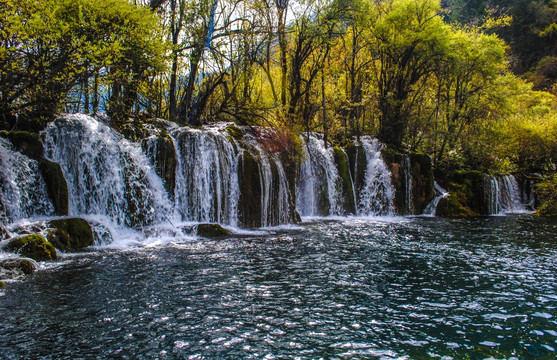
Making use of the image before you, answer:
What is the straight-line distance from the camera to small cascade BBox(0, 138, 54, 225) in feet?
32.7

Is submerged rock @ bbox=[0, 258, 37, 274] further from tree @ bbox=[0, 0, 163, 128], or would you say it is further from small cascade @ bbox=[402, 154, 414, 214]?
small cascade @ bbox=[402, 154, 414, 214]

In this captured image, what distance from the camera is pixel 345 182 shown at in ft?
70.3

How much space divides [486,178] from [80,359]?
87.7ft

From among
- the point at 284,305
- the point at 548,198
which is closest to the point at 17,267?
the point at 284,305

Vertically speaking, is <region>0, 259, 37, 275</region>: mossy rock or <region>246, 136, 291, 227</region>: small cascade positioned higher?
<region>246, 136, 291, 227</region>: small cascade

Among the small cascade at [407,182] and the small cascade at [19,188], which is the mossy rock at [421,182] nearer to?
the small cascade at [407,182]

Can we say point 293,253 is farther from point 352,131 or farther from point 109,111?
point 352,131

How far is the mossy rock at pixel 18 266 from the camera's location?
775 centimetres

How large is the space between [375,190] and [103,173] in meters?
15.7

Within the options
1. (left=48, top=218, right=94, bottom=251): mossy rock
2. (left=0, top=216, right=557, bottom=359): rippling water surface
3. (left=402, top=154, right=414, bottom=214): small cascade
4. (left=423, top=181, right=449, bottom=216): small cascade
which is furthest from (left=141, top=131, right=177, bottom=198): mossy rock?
(left=423, top=181, right=449, bottom=216): small cascade

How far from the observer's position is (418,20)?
82.7 feet

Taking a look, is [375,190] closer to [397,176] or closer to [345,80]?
[397,176]

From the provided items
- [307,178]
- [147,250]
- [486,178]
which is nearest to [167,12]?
[307,178]

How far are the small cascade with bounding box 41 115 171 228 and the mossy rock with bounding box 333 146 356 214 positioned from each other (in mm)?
11250
